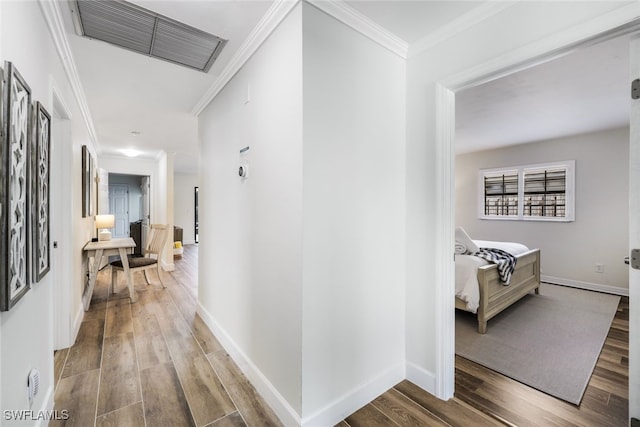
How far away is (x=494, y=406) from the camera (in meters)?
1.80

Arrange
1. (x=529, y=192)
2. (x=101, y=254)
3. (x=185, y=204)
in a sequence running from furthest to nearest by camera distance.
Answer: (x=185, y=204) → (x=529, y=192) → (x=101, y=254)

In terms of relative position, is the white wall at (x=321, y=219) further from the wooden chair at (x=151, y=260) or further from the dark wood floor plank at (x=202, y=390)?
the wooden chair at (x=151, y=260)

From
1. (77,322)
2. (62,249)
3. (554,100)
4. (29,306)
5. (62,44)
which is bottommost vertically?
(77,322)

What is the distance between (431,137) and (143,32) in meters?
2.06

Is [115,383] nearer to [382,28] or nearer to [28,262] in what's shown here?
[28,262]

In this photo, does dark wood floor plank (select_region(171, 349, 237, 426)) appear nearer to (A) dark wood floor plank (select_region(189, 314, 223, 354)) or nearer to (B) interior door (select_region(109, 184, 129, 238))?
(A) dark wood floor plank (select_region(189, 314, 223, 354))

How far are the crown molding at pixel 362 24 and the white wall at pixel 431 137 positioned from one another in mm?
136

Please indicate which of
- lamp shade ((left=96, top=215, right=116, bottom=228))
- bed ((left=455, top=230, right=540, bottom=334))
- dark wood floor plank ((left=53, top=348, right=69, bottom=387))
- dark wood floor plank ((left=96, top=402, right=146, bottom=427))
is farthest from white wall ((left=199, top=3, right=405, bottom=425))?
lamp shade ((left=96, top=215, right=116, bottom=228))

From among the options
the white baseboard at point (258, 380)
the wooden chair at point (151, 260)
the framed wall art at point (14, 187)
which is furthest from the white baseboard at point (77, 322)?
the framed wall art at point (14, 187)

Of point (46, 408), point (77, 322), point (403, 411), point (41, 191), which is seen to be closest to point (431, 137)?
point (403, 411)

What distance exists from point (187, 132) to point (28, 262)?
136 inches

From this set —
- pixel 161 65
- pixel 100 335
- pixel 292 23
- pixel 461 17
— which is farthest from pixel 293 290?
pixel 100 335

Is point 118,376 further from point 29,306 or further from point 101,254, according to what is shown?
point 101,254

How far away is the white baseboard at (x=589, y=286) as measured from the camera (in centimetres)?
417
